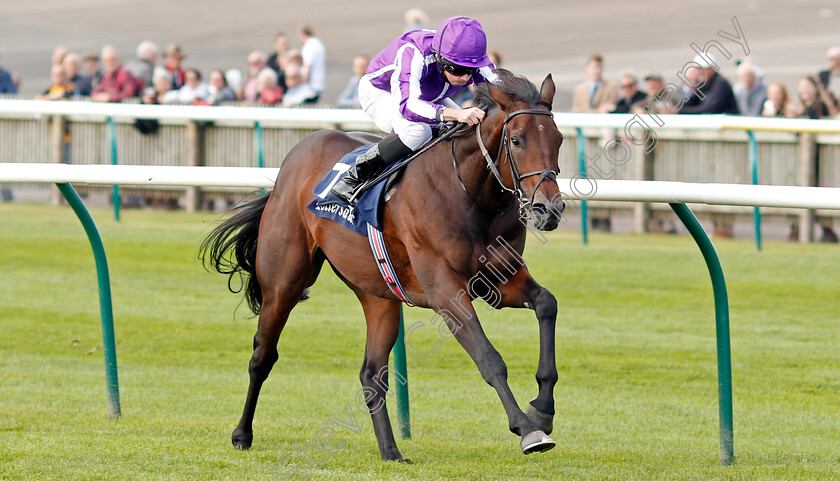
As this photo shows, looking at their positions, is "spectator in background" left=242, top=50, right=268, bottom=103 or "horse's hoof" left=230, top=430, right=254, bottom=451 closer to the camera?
"horse's hoof" left=230, top=430, right=254, bottom=451

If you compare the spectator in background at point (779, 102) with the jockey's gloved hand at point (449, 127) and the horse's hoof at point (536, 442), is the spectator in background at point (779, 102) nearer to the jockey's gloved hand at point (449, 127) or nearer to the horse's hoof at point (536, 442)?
the jockey's gloved hand at point (449, 127)

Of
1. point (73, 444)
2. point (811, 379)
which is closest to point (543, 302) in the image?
point (73, 444)

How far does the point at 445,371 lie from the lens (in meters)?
7.29

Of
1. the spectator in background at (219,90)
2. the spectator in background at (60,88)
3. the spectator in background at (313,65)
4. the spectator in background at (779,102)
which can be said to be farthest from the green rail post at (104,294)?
the spectator in background at (60,88)

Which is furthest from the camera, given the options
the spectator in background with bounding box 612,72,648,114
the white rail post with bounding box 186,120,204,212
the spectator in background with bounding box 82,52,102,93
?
the spectator in background with bounding box 82,52,102,93

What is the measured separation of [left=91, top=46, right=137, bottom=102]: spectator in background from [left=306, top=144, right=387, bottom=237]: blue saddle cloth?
30.4 feet

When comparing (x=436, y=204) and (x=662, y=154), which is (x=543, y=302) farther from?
(x=662, y=154)

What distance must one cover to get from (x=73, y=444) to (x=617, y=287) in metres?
5.27

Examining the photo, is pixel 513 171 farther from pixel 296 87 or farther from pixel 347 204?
pixel 296 87

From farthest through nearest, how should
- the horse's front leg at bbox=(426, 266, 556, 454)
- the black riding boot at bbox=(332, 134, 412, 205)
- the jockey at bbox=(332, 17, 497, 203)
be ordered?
the black riding boot at bbox=(332, 134, 412, 205)
the jockey at bbox=(332, 17, 497, 203)
the horse's front leg at bbox=(426, 266, 556, 454)

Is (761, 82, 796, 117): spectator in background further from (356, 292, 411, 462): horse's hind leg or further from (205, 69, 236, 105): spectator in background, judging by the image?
(356, 292, 411, 462): horse's hind leg

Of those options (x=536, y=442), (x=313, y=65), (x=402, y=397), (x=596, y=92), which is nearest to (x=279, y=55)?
(x=313, y=65)

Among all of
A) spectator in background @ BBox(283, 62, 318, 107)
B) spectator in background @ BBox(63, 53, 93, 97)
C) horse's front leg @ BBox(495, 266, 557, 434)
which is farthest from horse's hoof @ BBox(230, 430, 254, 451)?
spectator in background @ BBox(63, 53, 93, 97)

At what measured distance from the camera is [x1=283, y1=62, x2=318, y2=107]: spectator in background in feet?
43.6
